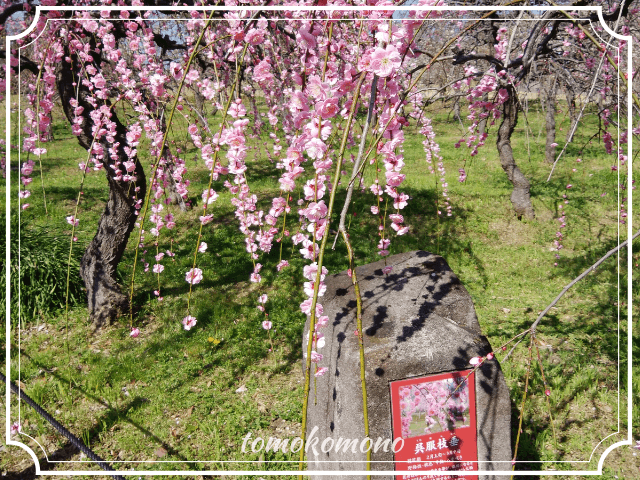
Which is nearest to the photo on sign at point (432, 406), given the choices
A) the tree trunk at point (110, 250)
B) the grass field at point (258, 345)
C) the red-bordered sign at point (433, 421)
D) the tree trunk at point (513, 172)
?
the red-bordered sign at point (433, 421)

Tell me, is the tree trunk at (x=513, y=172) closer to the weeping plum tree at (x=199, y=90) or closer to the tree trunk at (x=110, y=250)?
the weeping plum tree at (x=199, y=90)

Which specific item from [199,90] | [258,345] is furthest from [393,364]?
[199,90]

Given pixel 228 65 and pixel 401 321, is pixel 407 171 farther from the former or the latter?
pixel 401 321

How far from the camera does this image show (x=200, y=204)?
646 cm

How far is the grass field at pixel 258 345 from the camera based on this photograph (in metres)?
2.71

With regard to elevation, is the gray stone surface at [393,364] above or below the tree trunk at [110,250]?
below

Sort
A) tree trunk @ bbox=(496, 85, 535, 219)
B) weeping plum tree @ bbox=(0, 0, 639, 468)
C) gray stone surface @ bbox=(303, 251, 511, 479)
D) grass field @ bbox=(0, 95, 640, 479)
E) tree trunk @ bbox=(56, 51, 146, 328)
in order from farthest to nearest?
tree trunk @ bbox=(496, 85, 535, 219), tree trunk @ bbox=(56, 51, 146, 328), grass field @ bbox=(0, 95, 640, 479), weeping plum tree @ bbox=(0, 0, 639, 468), gray stone surface @ bbox=(303, 251, 511, 479)

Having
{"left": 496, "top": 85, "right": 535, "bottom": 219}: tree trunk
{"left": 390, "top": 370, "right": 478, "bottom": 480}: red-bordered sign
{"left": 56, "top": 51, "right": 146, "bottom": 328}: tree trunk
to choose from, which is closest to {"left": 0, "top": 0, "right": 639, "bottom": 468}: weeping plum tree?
{"left": 56, "top": 51, "right": 146, "bottom": 328}: tree trunk

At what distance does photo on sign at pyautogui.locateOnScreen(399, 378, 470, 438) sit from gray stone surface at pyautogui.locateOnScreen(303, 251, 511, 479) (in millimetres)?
59

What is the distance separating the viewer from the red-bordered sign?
187 cm

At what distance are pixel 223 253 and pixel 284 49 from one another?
2348mm

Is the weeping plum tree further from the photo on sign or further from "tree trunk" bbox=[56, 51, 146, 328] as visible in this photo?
the photo on sign

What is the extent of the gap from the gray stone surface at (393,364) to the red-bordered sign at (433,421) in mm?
35

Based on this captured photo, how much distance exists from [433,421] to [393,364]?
0.31 meters
